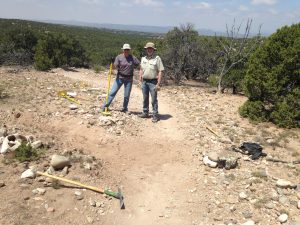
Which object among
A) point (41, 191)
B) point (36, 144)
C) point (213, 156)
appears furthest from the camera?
point (213, 156)

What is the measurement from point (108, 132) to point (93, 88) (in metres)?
4.51

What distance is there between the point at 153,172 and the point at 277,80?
4.78 meters

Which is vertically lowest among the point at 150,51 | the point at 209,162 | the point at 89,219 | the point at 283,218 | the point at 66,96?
the point at 89,219

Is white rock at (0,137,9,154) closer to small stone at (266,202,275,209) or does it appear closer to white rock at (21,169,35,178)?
white rock at (21,169,35,178)

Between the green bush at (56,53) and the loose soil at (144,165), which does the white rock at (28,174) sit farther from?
the green bush at (56,53)

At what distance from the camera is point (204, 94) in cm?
1295

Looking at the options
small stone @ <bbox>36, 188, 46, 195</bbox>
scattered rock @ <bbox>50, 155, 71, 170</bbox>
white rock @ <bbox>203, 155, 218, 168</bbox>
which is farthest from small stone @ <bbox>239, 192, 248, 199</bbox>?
small stone @ <bbox>36, 188, 46, 195</bbox>

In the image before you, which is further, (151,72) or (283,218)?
(151,72)

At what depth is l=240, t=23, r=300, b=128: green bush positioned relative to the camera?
901 centimetres

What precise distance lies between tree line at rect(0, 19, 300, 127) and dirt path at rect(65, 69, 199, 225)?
8.62 ft

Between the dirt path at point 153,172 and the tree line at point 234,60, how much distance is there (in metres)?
2.63

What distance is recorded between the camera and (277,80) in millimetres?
9211

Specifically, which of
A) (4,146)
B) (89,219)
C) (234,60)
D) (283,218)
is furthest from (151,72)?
(234,60)

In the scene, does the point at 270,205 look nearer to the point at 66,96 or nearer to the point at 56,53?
the point at 66,96
